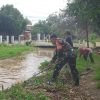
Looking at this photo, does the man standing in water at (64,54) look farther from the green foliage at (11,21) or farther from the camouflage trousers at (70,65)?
the green foliage at (11,21)

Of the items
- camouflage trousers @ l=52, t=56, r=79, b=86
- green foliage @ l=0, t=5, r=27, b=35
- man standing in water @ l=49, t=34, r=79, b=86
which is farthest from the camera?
green foliage @ l=0, t=5, r=27, b=35

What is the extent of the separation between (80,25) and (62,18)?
377 cm

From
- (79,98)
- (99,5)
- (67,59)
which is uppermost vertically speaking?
(99,5)

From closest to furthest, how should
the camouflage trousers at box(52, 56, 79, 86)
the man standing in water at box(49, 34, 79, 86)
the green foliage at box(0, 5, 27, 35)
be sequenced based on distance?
the man standing in water at box(49, 34, 79, 86) < the camouflage trousers at box(52, 56, 79, 86) < the green foliage at box(0, 5, 27, 35)

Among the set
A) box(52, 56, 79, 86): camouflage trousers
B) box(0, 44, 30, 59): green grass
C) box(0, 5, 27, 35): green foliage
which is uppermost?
box(0, 5, 27, 35): green foliage

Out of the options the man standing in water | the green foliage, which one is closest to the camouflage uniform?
the man standing in water

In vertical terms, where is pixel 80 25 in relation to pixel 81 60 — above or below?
above

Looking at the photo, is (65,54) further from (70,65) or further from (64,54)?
(70,65)

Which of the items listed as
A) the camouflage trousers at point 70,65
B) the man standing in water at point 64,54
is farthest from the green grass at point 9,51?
the man standing in water at point 64,54

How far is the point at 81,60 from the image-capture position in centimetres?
1923

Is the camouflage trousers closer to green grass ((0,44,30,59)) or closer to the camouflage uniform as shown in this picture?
the camouflage uniform

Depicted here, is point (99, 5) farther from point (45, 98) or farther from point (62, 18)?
point (62, 18)

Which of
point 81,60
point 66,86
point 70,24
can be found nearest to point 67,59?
point 66,86

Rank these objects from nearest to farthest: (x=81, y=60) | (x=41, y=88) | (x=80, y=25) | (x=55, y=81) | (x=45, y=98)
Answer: (x=45, y=98), (x=41, y=88), (x=55, y=81), (x=81, y=60), (x=80, y=25)
